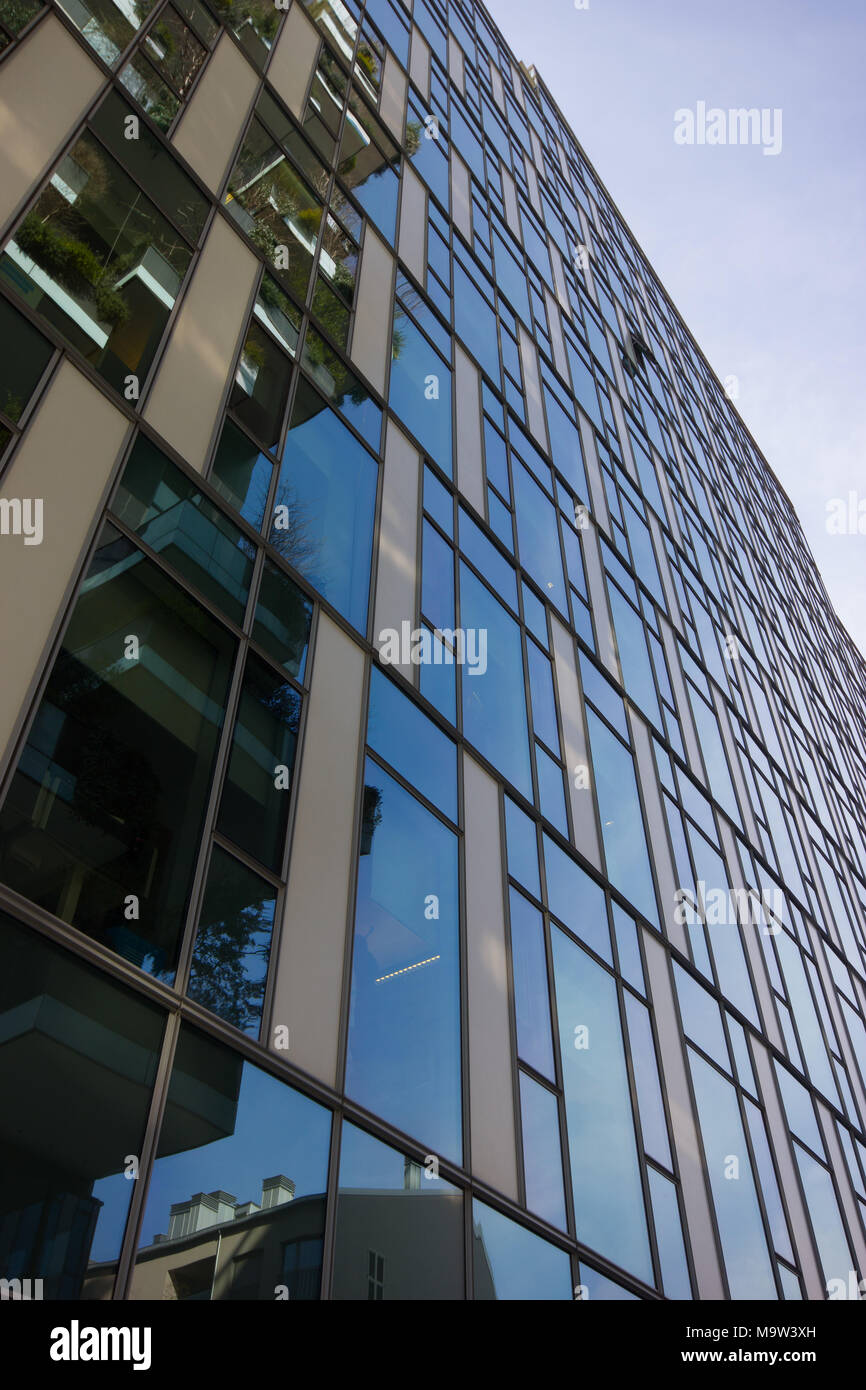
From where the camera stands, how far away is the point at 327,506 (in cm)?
1123

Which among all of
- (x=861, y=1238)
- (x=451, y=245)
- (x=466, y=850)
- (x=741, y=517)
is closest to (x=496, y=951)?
(x=466, y=850)

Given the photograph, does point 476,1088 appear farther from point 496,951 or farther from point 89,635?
point 89,635

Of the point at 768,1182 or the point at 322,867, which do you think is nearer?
the point at 322,867

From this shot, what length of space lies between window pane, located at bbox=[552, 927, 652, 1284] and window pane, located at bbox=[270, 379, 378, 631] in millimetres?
4806

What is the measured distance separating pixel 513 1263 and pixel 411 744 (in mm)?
4882

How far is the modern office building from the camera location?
6742 millimetres

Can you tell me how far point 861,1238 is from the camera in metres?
17.3

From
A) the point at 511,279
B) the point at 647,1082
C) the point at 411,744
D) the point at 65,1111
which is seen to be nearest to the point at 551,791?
the point at 411,744

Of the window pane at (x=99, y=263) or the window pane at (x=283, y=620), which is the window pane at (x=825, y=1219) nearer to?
the window pane at (x=283, y=620)

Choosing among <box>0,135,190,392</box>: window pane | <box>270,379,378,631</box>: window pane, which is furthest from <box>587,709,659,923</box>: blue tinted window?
<box>0,135,190,392</box>: window pane

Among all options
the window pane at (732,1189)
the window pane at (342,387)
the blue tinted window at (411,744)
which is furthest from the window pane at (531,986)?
the window pane at (342,387)

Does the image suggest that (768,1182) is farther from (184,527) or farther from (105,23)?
(105,23)

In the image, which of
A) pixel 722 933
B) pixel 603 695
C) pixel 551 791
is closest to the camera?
pixel 551 791

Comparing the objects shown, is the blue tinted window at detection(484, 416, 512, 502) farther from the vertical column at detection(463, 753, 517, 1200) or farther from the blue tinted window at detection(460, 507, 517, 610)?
the vertical column at detection(463, 753, 517, 1200)
